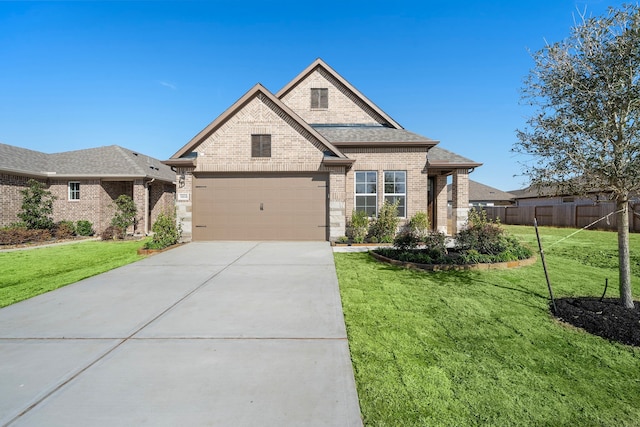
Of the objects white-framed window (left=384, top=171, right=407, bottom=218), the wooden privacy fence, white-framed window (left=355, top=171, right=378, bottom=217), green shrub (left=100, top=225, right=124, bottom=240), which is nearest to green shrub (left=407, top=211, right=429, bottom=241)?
white-framed window (left=384, top=171, right=407, bottom=218)

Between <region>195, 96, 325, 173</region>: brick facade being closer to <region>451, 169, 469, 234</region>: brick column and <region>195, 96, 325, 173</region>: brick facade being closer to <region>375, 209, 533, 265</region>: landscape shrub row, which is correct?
<region>375, 209, 533, 265</region>: landscape shrub row

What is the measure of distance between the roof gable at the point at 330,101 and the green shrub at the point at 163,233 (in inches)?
345

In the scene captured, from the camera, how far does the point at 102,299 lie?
520 centimetres

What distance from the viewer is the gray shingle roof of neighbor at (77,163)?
50.3 ft

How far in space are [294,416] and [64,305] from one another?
4.94m

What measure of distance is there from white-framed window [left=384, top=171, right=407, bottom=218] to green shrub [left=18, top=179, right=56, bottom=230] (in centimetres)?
1744

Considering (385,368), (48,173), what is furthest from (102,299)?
(48,173)

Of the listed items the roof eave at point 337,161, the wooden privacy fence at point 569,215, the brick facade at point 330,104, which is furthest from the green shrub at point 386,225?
the wooden privacy fence at point 569,215

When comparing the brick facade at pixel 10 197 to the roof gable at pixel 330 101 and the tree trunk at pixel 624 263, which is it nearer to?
the roof gable at pixel 330 101

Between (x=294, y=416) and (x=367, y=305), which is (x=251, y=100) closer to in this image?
(x=367, y=305)

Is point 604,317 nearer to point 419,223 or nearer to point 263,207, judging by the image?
point 419,223

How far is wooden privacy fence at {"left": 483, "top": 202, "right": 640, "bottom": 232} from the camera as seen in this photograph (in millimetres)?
18489

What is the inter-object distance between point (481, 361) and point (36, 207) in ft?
65.0

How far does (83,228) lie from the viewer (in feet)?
51.3
